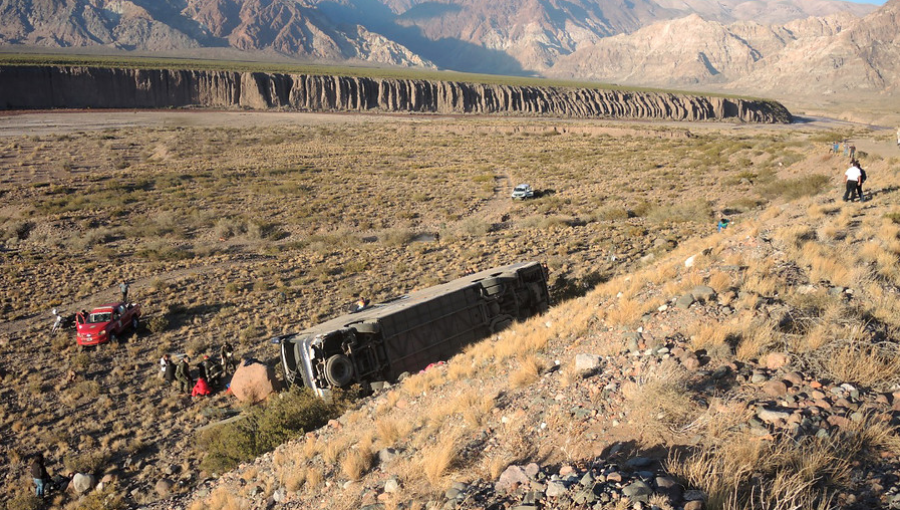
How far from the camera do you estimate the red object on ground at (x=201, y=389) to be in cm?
1423

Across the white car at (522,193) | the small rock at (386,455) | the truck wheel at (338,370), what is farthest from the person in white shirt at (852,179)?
the white car at (522,193)

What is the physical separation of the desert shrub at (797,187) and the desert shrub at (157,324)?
29.9m

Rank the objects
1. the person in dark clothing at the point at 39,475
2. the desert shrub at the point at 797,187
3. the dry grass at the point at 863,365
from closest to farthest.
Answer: the dry grass at the point at 863,365 < the person in dark clothing at the point at 39,475 < the desert shrub at the point at 797,187

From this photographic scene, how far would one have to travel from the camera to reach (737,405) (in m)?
6.26

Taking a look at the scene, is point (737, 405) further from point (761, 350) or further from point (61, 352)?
point (61, 352)

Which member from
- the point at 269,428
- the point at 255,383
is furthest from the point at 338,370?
the point at 255,383

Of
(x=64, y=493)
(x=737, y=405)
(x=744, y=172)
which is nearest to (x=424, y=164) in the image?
(x=744, y=172)

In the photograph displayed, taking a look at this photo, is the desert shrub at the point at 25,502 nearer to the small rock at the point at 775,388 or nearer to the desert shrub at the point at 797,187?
the small rock at the point at 775,388

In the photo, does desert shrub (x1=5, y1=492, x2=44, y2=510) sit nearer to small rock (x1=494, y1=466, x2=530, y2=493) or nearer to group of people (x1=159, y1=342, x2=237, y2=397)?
group of people (x1=159, y1=342, x2=237, y2=397)

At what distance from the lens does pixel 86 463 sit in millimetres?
11586

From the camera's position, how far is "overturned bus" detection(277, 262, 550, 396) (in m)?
11.6

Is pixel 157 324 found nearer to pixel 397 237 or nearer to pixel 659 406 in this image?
pixel 397 237

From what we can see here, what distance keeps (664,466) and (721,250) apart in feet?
30.5

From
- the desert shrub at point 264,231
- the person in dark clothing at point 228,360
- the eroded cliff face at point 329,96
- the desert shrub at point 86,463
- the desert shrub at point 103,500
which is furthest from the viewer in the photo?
the eroded cliff face at point 329,96
